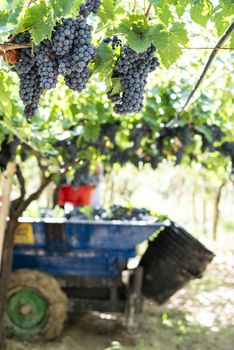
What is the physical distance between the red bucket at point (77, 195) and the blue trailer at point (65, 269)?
6.77 ft

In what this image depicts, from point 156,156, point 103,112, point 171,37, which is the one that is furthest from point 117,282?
point 171,37

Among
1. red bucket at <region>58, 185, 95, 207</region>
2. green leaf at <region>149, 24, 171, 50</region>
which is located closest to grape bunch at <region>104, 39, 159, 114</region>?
green leaf at <region>149, 24, 171, 50</region>

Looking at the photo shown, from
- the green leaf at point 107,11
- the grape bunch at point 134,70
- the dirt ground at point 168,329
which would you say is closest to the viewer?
the grape bunch at point 134,70

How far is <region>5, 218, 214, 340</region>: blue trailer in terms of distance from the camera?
542 cm

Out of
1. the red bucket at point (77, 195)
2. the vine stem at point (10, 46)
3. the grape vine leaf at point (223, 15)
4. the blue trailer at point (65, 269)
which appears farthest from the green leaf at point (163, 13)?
the red bucket at point (77, 195)

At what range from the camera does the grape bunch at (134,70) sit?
1.90 m

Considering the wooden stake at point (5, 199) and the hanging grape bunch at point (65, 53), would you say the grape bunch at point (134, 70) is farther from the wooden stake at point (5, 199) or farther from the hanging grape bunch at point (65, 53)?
the wooden stake at point (5, 199)

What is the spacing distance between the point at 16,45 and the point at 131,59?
0.43m

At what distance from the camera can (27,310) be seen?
553cm

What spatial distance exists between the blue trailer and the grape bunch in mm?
3478

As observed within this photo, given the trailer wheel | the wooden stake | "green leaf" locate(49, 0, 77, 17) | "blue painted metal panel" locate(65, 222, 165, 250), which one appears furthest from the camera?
the trailer wheel

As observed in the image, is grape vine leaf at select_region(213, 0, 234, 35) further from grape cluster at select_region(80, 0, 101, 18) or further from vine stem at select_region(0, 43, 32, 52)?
vine stem at select_region(0, 43, 32, 52)

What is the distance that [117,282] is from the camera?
5648 millimetres

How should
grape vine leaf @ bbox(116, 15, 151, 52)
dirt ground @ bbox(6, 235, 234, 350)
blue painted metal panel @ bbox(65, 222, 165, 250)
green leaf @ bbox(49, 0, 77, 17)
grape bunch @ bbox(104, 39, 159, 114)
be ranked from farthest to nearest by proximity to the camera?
dirt ground @ bbox(6, 235, 234, 350) → blue painted metal panel @ bbox(65, 222, 165, 250) → grape bunch @ bbox(104, 39, 159, 114) → grape vine leaf @ bbox(116, 15, 151, 52) → green leaf @ bbox(49, 0, 77, 17)
